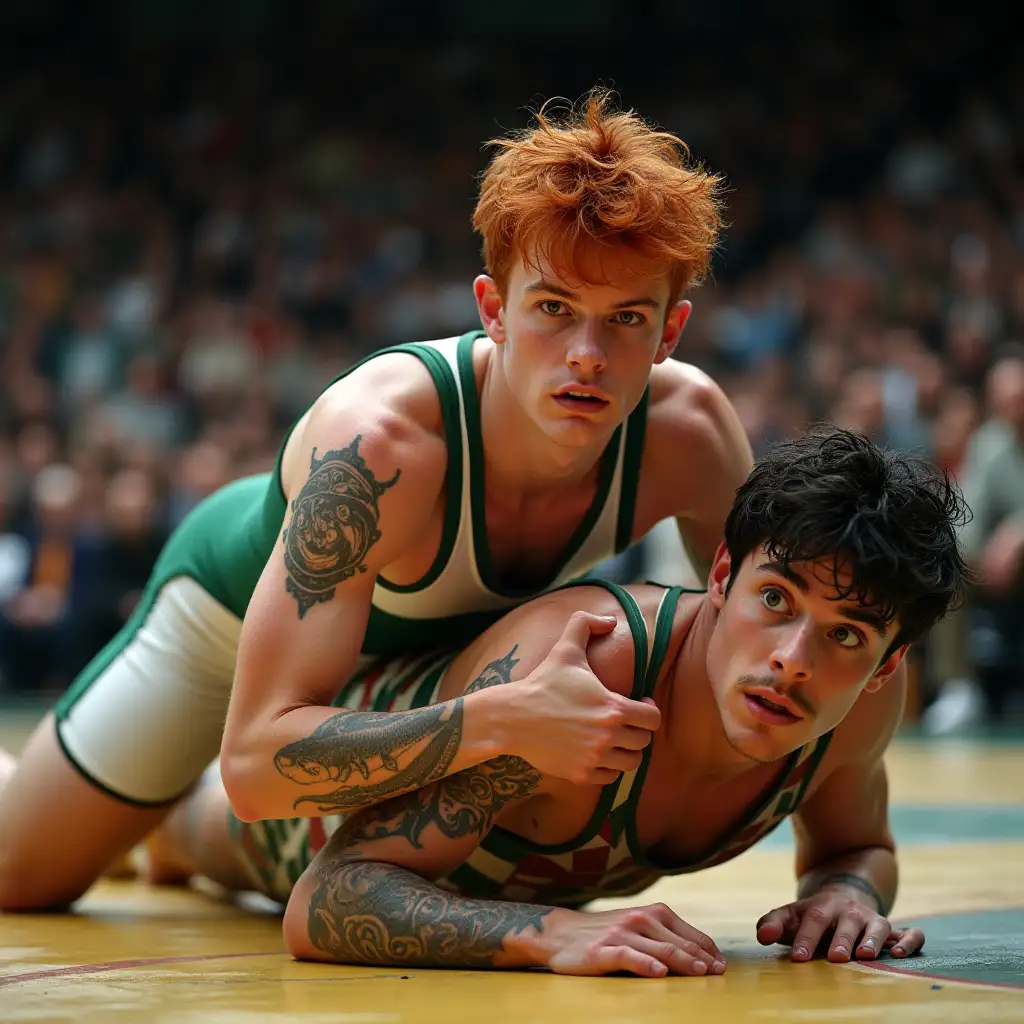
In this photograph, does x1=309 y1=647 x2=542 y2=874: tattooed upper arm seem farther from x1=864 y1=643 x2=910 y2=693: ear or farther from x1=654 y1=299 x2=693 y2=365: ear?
x1=654 y1=299 x2=693 y2=365: ear

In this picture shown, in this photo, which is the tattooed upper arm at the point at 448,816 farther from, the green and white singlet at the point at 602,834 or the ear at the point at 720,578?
the ear at the point at 720,578

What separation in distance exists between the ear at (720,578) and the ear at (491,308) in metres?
0.73

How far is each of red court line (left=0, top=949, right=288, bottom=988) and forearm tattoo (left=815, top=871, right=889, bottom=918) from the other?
1171 mm

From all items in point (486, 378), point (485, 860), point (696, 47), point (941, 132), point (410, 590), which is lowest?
point (485, 860)

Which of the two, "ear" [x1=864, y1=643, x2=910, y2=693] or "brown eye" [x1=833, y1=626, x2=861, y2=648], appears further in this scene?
"ear" [x1=864, y1=643, x2=910, y2=693]

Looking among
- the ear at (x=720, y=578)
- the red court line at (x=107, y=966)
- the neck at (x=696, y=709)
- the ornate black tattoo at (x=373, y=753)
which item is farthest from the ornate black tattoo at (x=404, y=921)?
the ear at (x=720, y=578)

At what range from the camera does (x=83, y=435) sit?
13789mm

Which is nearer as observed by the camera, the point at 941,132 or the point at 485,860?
the point at 485,860

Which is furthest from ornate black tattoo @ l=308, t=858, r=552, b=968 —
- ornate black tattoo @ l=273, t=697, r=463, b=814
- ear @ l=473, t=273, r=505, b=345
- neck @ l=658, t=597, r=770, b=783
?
ear @ l=473, t=273, r=505, b=345

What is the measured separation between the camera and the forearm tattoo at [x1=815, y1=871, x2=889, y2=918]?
382 cm

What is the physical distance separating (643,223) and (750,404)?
26.7 ft

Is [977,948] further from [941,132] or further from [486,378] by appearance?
[941,132]

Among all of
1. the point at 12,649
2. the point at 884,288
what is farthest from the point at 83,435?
the point at 884,288

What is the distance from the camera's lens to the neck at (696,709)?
356cm
